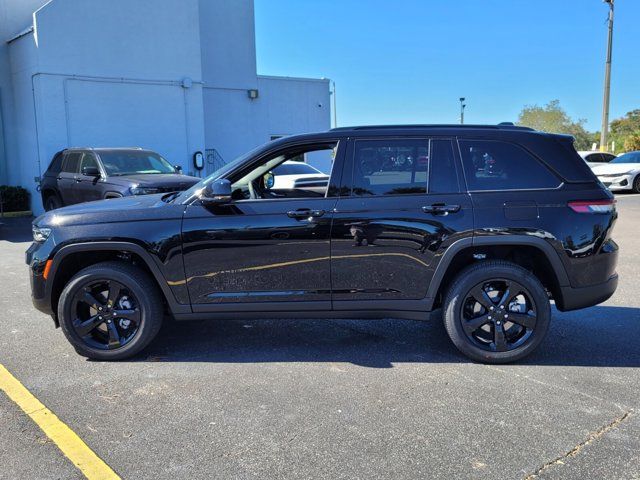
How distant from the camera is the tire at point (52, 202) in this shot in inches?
491

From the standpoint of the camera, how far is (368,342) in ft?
16.4

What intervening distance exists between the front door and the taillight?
5.97 ft

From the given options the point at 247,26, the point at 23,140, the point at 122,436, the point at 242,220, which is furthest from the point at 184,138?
the point at 122,436

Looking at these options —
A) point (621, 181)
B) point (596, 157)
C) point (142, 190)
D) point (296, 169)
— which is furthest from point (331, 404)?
point (596, 157)

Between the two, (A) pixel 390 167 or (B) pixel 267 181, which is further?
(B) pixel 267 181

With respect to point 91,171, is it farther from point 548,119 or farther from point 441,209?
point 548,119

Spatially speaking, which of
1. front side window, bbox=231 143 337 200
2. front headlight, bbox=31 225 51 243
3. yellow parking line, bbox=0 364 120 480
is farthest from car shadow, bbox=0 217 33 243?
front side window, bbox=231 143 337 200

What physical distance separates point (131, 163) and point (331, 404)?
356 inches

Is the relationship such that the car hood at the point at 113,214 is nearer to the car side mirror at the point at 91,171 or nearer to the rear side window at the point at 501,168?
the rear side window at the point at 501,168

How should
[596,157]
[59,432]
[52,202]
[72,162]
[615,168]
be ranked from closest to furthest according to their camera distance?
[59,432] < [72,162] < [52,202] < [615,168] < [596,157]

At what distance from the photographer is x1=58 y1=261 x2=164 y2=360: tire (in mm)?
4438

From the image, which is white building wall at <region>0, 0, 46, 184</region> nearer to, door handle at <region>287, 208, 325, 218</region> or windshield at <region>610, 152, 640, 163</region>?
door handle at <region>287, 208, 325, 218</region>

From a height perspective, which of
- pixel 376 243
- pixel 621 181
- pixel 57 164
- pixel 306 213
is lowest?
pixel 621 181

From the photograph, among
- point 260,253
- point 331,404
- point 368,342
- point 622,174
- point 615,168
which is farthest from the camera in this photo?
point 615,168
